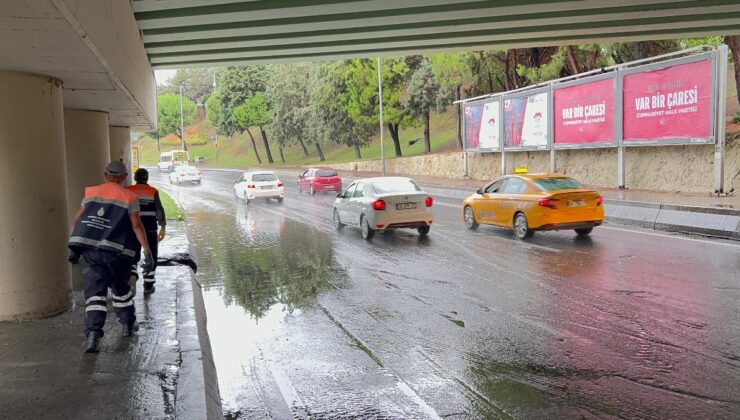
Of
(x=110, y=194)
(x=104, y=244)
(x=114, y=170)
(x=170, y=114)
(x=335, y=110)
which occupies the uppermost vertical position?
(x=170, y=114)

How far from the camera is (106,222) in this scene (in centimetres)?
649

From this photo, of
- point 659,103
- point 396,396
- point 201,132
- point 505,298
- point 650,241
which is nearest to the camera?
point 396,396

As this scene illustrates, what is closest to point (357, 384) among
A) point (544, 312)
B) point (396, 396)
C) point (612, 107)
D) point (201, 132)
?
point (396, 396)

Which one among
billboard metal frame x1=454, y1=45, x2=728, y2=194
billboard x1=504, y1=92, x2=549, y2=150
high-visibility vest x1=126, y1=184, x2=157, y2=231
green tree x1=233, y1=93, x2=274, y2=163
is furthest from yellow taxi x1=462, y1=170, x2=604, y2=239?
green tree x1=233, y1=93, x2=274, y2=163

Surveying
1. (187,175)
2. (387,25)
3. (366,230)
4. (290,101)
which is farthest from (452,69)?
(290,101)

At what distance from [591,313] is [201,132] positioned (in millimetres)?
139548

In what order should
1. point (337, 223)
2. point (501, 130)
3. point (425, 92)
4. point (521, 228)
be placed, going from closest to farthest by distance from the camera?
1. point (521, 228)
2. point (337, 223)
3. point (501, 130)
4. point (425, 92)

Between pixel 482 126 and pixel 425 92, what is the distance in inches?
587

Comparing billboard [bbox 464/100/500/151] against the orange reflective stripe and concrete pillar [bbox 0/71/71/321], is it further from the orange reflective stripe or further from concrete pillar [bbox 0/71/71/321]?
the orange reflective stripe

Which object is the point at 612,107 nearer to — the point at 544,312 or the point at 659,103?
the point at 659,103

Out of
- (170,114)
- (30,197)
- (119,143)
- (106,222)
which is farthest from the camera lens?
(170,114)

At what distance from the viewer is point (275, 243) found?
1614cm

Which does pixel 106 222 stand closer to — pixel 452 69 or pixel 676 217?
pixel 676 217

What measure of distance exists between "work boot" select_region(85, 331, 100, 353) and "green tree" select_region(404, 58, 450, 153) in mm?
42448
